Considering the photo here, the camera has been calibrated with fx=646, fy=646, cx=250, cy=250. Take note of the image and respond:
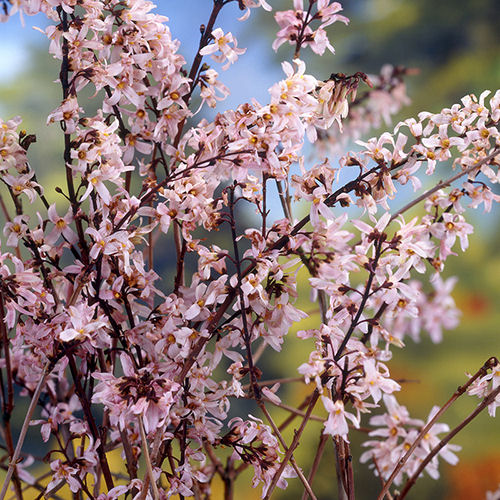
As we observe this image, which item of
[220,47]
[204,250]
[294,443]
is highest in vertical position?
[220,47]

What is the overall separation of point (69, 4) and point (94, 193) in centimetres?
14

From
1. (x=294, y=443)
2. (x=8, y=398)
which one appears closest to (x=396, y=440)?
(x=294, y=443)

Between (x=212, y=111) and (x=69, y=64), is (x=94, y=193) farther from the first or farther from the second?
(x=212, y=111)

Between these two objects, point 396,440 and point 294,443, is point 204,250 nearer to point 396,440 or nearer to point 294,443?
point 294,443

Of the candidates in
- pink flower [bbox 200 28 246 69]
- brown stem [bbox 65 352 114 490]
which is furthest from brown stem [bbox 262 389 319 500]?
pink flower [bbox 200 28 246 69]

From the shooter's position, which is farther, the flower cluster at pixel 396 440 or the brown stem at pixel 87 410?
the flower cluster at pixel 396 440

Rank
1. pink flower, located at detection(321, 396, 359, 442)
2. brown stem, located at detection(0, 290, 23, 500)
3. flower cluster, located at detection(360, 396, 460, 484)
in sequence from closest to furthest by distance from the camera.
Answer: pink flower, located at detection(321, 396, 359, 442) → brown stem, located at detection(0, 290, 23, 500) → flower cluster, located at detection(360, 396, 460, 484)

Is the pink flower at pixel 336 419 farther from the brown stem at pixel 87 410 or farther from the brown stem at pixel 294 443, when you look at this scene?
the brown stem at pixel 87 410

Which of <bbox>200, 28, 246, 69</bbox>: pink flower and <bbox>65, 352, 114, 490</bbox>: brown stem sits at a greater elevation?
<bbox>200, 28, 246, 69</bbox>: pink flower

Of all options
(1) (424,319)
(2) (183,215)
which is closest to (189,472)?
(2) (183,215)

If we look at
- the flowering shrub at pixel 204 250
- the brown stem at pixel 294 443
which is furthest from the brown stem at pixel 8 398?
the brown stem at pixel 294 443

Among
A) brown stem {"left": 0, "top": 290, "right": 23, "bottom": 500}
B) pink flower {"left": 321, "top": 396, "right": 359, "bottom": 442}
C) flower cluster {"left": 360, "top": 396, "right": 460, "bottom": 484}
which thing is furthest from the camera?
flower cluster {"left": 360, "top": 396, "right": 460, "bottom": 484}

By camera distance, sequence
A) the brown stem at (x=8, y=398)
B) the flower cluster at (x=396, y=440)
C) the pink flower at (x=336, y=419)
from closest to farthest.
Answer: the pink flower at (x=336, y=419), the brown stem at (x=8, y=398), the flower cluster at (x=396, y=440)

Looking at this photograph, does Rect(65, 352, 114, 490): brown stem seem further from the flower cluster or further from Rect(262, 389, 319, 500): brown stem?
the flower cluster
